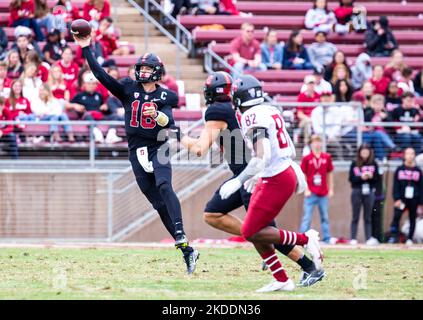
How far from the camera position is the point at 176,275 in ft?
36.2

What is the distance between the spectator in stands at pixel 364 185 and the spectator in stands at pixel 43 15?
5.92m

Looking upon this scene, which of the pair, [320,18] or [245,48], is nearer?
[245,48]

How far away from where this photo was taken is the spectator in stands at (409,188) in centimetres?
1788

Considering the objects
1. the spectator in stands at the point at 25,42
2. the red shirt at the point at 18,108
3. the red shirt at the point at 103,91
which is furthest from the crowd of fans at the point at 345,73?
the red shirt at the point at 18,108

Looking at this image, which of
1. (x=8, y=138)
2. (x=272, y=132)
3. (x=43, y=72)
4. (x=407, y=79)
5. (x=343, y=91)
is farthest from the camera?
(x=407, y=79)

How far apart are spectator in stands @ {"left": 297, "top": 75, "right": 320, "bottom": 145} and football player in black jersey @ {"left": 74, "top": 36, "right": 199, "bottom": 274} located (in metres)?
6.41

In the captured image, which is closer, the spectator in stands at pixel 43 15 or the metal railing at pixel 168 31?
the spectator in stands at pixel 43 15

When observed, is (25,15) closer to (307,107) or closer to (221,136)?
(307,107)

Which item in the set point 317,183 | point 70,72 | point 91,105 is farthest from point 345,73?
point 70,72

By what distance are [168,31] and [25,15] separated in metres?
3.13

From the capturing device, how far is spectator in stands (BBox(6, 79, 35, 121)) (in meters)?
17.6

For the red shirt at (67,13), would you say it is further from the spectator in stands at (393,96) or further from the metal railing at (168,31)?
the spectator in stands at (393,96)

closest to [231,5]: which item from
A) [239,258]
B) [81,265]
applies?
[239,258]
